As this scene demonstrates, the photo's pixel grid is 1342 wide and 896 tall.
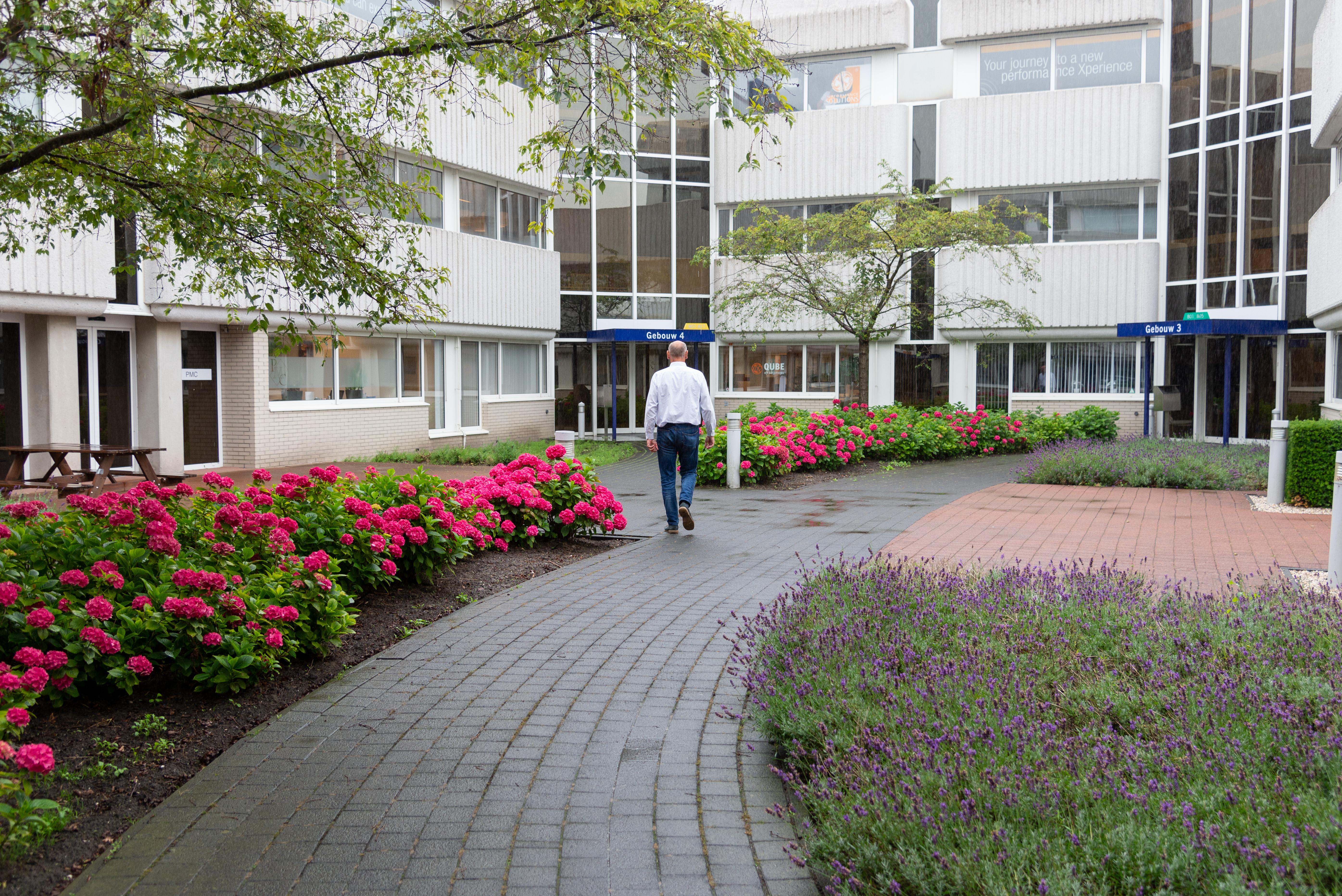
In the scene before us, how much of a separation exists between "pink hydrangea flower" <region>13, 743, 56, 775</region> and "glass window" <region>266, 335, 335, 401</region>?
15401 mm

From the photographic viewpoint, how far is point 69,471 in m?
13.3

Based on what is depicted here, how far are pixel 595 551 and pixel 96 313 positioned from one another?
912 centimetres

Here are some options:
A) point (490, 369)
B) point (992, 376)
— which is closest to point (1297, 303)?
point (992, 376)

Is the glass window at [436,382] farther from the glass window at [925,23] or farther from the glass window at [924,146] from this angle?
the glass window at [925,23]

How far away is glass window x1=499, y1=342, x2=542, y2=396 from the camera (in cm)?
2561

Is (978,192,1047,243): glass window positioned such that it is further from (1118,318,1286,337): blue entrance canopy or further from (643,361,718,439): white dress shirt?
(643,361,718,439): white dress shirt

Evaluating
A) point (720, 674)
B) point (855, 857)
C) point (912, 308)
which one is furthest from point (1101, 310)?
point (855, 857)

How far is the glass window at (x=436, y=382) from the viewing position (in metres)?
22.7

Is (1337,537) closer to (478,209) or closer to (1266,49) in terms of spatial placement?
(478,209)

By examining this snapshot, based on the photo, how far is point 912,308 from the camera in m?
23.7

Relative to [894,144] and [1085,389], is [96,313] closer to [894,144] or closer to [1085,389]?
[894,144]

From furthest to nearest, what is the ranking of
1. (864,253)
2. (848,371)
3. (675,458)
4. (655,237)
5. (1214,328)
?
(848,371), (655,237), (864,253), (1214,328), (675,458)

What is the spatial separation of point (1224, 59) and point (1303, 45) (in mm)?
Result: 2076

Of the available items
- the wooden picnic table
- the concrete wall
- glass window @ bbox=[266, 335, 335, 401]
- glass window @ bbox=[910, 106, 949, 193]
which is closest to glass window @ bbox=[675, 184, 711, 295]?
glass window @ bbox=[910, 106, 949, 193]
